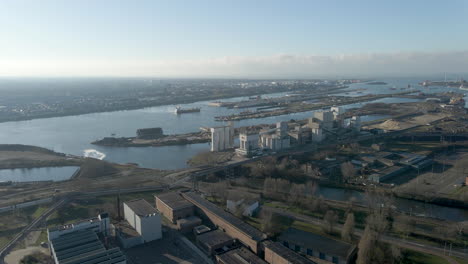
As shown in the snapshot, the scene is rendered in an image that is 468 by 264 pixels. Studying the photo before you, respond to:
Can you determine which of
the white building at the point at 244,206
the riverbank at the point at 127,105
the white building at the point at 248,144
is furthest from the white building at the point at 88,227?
the riverbank at the point at 127,105

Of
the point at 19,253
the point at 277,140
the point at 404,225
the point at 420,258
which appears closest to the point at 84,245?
the point at 19,253

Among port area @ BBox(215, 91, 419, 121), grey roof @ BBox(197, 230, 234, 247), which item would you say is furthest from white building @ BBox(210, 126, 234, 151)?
port area @ BBox(215, 91, 419, 121)

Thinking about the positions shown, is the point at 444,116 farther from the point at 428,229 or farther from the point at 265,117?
the point at 428,229

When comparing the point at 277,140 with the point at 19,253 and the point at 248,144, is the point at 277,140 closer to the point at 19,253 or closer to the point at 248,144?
the point at 248,144

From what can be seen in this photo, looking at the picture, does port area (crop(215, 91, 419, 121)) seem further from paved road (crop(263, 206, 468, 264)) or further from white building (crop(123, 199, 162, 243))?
white building (crop(123, 199, 162, 243))

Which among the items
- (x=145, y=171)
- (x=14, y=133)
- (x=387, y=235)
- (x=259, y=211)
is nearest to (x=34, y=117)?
(x=14, y=133)
